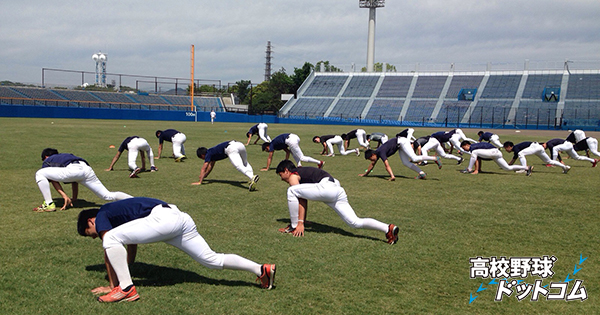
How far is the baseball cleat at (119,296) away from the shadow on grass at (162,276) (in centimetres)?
48

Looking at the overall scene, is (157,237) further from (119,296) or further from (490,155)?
(490,155)

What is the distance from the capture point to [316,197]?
703cm

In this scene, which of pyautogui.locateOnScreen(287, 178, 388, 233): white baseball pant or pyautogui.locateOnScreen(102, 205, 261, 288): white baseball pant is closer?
pyautogui.locateOnScreen(102, 205, 261, 288): white baseball pant

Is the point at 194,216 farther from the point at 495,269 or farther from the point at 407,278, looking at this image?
the point at 495,269

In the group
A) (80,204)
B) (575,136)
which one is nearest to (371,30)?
(575,136)

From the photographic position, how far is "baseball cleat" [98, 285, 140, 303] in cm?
466

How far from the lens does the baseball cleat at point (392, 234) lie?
22.4 feet

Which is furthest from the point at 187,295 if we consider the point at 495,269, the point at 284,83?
the point at 284,83

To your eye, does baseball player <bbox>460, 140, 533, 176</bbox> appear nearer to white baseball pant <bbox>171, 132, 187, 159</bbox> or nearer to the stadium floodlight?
white baseball pant <bbox>171, 132, 187, 159</bbox>

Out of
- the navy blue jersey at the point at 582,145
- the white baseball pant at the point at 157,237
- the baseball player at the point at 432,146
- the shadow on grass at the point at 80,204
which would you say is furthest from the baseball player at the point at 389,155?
the white baseball pant at the point at 157,237

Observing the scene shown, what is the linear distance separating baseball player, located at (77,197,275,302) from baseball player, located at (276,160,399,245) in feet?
7.01

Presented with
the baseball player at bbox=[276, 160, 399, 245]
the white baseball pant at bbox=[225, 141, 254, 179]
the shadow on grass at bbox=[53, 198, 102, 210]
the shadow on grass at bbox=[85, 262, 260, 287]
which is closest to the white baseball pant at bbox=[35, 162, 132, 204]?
the shadow on grass at bbox=[53, 198, 102, 210]

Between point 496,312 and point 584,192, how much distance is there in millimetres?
9095

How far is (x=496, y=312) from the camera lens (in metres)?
4.68
